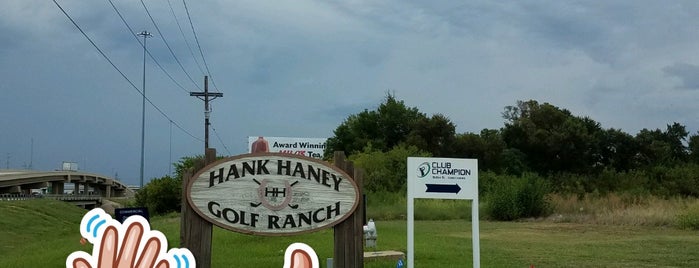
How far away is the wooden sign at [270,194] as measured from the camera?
760cm

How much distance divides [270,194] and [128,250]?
1857 millimetres

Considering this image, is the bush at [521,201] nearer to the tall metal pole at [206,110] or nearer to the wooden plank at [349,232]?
the tall metal pole at [206,110]

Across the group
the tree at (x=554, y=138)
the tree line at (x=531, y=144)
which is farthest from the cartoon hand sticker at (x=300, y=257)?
the tree at (x=554, y=138)

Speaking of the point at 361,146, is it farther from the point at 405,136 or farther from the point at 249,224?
the point at 249,224

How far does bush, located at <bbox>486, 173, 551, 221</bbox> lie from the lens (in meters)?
34.0

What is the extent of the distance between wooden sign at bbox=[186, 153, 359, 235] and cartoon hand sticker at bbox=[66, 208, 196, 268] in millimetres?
1394

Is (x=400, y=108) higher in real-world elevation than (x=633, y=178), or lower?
higher

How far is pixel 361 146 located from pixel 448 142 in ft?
27.8

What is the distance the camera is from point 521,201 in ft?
112

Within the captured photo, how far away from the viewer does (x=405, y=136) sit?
222ft

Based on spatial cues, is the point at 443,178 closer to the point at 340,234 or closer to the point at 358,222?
the point at 358,222

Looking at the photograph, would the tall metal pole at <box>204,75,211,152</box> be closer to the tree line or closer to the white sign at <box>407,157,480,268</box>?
the tree line

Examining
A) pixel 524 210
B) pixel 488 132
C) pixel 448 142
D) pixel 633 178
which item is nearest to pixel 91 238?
pixel 524 210

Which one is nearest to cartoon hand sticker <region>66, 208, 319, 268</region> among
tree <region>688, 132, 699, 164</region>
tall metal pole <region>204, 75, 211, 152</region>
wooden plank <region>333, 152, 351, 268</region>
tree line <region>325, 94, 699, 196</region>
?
wooden plank <region>333, 152, 351, 268</region>
